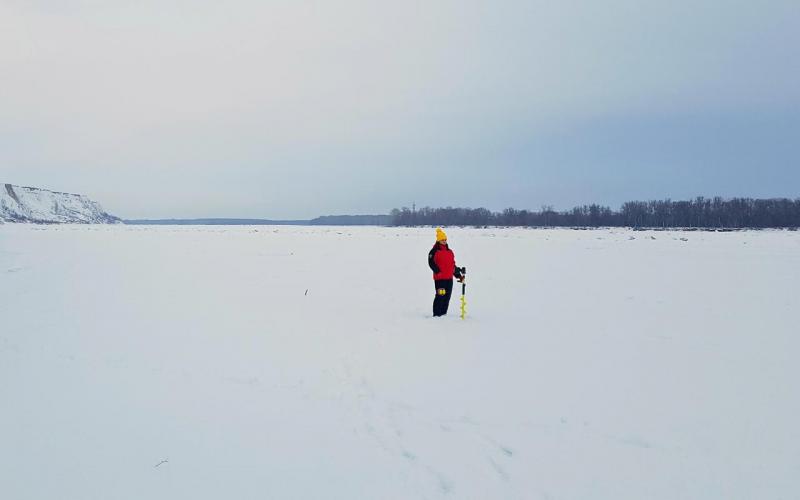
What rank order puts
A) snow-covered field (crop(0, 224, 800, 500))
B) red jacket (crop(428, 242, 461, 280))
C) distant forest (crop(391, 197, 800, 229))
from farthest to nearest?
distant forest (crop(391, 197, 800, 229)), red jacket (crop(428, 242, 461, 280)), snow-covered field (crop(0, 224, 800, 500))

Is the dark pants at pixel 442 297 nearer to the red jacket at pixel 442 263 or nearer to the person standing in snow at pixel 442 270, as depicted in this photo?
the person standing in snow at pixel 442 270

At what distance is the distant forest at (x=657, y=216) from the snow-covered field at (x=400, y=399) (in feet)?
288

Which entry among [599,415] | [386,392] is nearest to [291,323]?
[386,392]

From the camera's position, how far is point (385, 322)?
8.58 meters

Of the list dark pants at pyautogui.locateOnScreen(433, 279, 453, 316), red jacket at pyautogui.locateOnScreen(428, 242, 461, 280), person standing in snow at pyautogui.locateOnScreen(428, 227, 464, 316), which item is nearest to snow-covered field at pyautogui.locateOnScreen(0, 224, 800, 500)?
dark pants at pyautogui.locateOnScreen(433, 279, 453, 316)

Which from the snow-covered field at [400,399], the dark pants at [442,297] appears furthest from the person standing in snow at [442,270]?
the snow-covered field at [400,399]

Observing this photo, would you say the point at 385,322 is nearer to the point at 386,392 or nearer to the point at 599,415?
the point at 386,392

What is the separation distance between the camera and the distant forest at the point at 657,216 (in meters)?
84.2

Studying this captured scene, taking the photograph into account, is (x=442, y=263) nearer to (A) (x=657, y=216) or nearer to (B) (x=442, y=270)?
(B) (x=442, y=270)

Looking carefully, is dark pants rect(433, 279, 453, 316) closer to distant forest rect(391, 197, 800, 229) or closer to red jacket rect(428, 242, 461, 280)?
red jacket rect(428, 242, 461, 280)

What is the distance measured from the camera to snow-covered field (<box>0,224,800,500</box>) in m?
3.41

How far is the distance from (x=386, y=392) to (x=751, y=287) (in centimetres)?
1212

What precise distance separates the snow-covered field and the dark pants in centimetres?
36

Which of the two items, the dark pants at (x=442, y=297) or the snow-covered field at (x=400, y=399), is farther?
the dark pants at (x=442, y=297)
